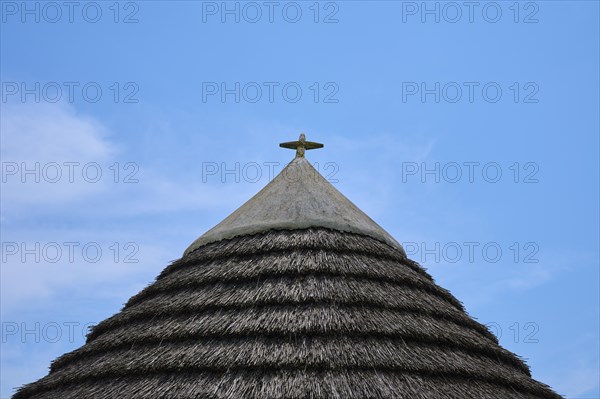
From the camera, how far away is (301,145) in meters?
11.2

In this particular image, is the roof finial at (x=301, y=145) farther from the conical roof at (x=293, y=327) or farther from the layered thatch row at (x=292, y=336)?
the layered thatch row at (x=292, y=336)

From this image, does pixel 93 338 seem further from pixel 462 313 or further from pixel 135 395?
pixel 462 313

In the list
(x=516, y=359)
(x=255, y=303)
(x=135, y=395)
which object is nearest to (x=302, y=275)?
(x=255, y=303)

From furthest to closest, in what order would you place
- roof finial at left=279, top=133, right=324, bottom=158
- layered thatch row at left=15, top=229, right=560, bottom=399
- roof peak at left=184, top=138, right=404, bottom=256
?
roof finial at left=279, top=133, right=324, bottom=158, roof peak at left=184, top=138, right=404, bottom=256, layered thatch row at left=15, top=229, right=560, bottom=399

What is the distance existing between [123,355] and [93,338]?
174cm

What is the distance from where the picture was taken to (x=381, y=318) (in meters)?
8.08

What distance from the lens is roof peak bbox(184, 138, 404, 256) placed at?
9609mm

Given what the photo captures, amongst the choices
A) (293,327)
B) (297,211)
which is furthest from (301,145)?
(293,327)

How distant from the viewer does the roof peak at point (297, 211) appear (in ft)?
31.5

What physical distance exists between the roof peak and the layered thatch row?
22cm

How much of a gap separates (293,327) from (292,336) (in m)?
0.09

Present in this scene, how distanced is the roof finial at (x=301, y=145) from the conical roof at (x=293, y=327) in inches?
26.9

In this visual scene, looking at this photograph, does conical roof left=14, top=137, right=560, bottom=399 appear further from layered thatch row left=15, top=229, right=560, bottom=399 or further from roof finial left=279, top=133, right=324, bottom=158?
→ roof finial left=279, top=133, right=324, bottom=158

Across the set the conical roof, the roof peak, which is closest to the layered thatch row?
the conical roof
